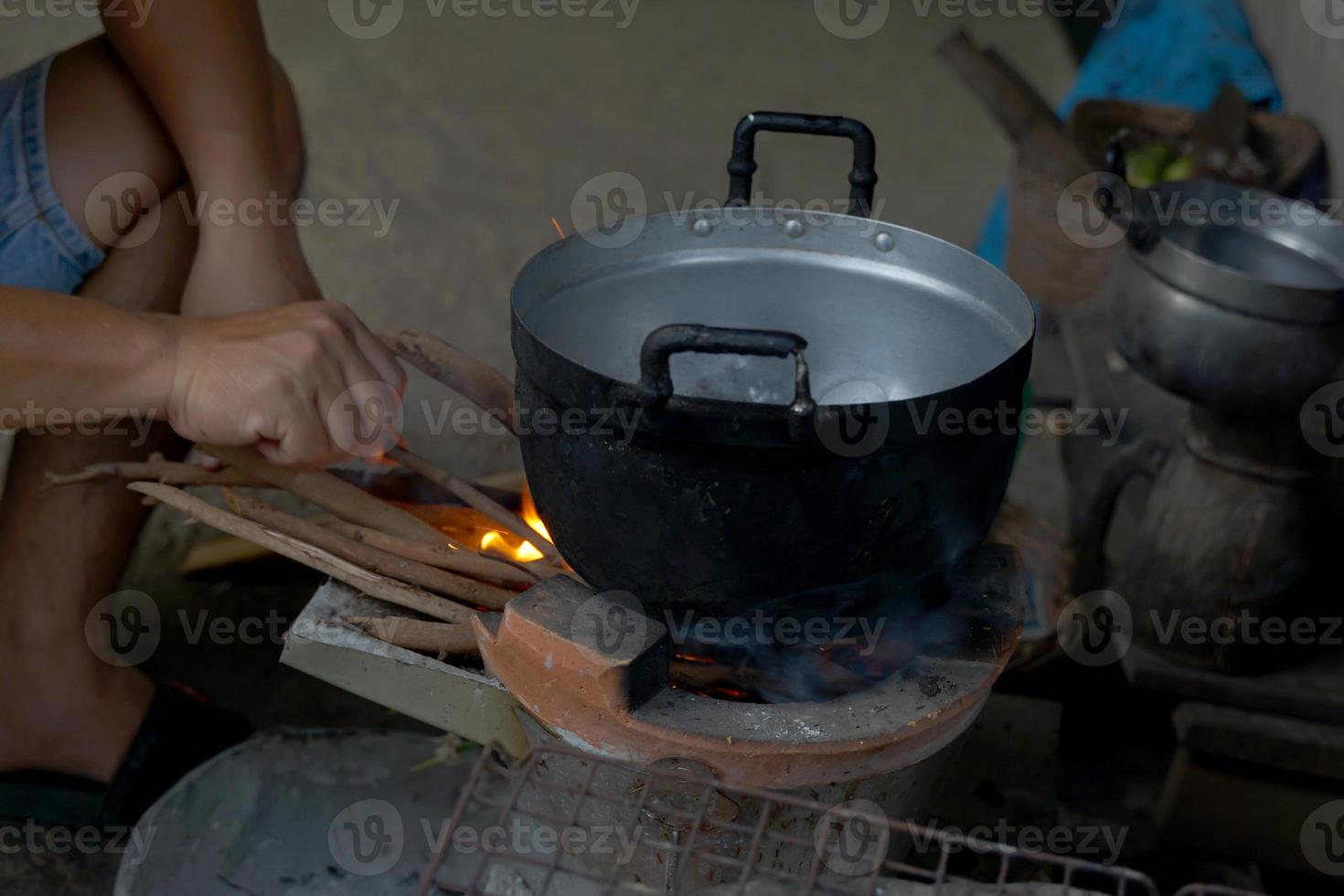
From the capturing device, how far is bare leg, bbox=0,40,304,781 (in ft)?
6.38

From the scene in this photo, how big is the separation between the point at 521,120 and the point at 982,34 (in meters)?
2.33

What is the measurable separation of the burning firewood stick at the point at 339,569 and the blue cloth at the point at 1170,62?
8.49 ft

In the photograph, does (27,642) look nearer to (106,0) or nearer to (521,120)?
(106,0)

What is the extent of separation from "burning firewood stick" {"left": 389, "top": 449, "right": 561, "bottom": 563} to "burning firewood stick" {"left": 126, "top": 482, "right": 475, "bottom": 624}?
170 millimetres

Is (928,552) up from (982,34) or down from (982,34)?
up

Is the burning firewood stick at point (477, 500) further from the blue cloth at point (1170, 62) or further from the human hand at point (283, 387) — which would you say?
the blue cloth at point (1170, 62)

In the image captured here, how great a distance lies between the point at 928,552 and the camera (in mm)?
1364

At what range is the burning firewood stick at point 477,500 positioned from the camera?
1.74 m

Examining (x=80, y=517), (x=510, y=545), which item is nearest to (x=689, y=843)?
(x=510, y=545)

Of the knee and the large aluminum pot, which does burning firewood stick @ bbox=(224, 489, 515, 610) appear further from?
the knee

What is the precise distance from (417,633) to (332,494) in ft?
1.01

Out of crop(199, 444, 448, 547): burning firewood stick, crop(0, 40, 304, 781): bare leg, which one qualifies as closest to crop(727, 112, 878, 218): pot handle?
crop(199, 444, 448, 547): burning firewood stick

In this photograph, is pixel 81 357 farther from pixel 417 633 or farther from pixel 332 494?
pixel 417 633

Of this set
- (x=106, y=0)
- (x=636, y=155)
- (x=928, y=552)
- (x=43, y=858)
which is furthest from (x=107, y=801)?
(x=636, y=155)
